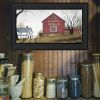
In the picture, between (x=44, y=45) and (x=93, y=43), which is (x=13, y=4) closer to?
(x=44, y=45)

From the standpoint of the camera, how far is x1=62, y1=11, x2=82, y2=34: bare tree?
2207 mm

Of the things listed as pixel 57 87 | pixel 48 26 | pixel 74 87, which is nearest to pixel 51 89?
pixel 57 87

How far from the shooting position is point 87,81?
207 cm

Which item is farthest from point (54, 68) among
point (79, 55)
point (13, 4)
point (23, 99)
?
point (13, 4)

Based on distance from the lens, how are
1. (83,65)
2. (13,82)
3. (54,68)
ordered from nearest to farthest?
(13,82) < (83,65) < (54,68)

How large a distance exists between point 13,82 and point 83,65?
61cm

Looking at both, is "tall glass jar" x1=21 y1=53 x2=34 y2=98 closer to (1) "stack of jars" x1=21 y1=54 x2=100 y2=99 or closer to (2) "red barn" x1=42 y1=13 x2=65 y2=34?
(1) "stack of jars" x1=21 y1=54 x2=100 y2=99

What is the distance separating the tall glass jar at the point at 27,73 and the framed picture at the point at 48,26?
0.50 feet

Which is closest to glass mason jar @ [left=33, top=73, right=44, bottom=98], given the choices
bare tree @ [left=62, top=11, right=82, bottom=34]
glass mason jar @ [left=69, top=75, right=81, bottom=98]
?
glass mason jar @ [left=69, top=75, right=81, bottom=98]

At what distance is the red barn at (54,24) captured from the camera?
7.27 ft

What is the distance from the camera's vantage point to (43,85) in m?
2.10

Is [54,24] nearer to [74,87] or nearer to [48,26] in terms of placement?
[48,26]

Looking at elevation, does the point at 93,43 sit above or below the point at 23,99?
above

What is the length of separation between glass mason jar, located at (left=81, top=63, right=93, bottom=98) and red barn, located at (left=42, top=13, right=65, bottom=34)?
396 millimetres
